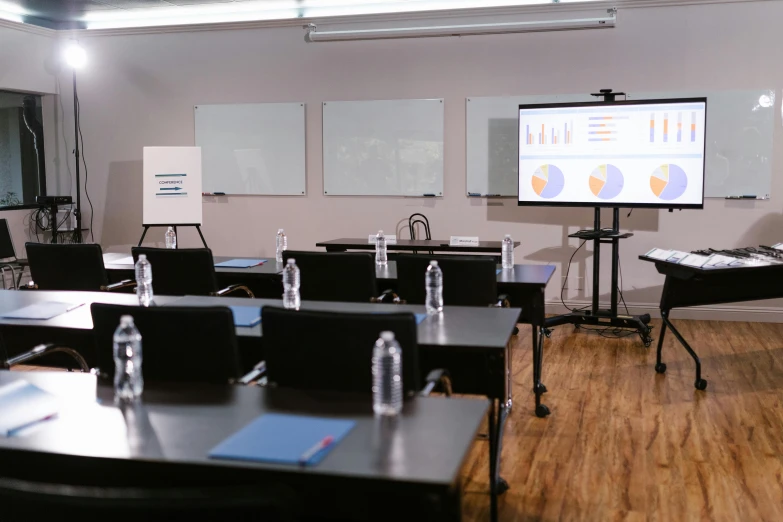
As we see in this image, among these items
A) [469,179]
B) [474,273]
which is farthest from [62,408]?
[469,179]

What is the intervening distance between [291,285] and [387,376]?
6.07 feet

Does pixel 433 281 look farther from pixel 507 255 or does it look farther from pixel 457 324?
pixel 507 255

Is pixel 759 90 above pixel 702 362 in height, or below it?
above

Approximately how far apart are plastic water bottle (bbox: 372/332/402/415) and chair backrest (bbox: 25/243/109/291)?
3009mm

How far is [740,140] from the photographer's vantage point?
6453 mm

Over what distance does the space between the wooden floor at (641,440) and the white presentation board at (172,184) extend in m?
3.55

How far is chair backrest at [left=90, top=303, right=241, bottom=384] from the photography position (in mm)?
2262

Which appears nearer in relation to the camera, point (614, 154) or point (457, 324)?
point (457, 324)

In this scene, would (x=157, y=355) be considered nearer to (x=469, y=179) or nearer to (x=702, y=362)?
(x=702, y=362)

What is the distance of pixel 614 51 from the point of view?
671cm

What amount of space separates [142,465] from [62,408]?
1.51ft

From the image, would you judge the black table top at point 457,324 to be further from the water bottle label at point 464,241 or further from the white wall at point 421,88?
the white wall at point 421,88

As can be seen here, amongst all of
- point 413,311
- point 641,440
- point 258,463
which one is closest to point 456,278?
point 413,311

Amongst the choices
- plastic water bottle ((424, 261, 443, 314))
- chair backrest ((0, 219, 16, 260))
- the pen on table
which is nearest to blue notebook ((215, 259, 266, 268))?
plastic water bottle ((424, 261, 443, 314))
